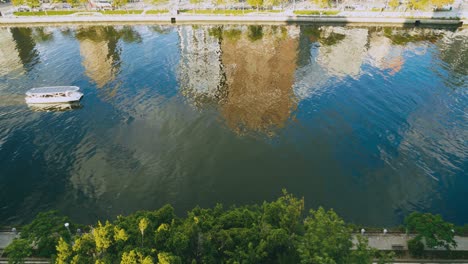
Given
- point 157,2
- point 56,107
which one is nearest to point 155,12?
point 157,2

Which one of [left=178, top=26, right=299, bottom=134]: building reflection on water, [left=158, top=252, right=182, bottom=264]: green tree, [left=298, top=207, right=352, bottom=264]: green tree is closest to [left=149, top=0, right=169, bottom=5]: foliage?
[left=178, top=26, right=299, bottom=134]: building reflection on water

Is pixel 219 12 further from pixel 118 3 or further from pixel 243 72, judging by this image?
pixel 243 72

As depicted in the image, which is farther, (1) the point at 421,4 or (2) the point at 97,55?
(1) the point at 421,4

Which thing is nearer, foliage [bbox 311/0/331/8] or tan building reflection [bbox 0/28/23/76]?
tan building reflection [bbox 0/28/23/76]

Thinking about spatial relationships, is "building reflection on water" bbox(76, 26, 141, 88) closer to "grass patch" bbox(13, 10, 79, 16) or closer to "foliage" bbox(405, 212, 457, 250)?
"grass patch" bbox(13, 10, 79, 16)

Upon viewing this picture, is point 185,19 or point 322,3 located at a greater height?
point 322,3

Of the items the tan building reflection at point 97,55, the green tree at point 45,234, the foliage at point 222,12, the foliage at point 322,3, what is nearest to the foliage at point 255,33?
the foliage at point 222,12
